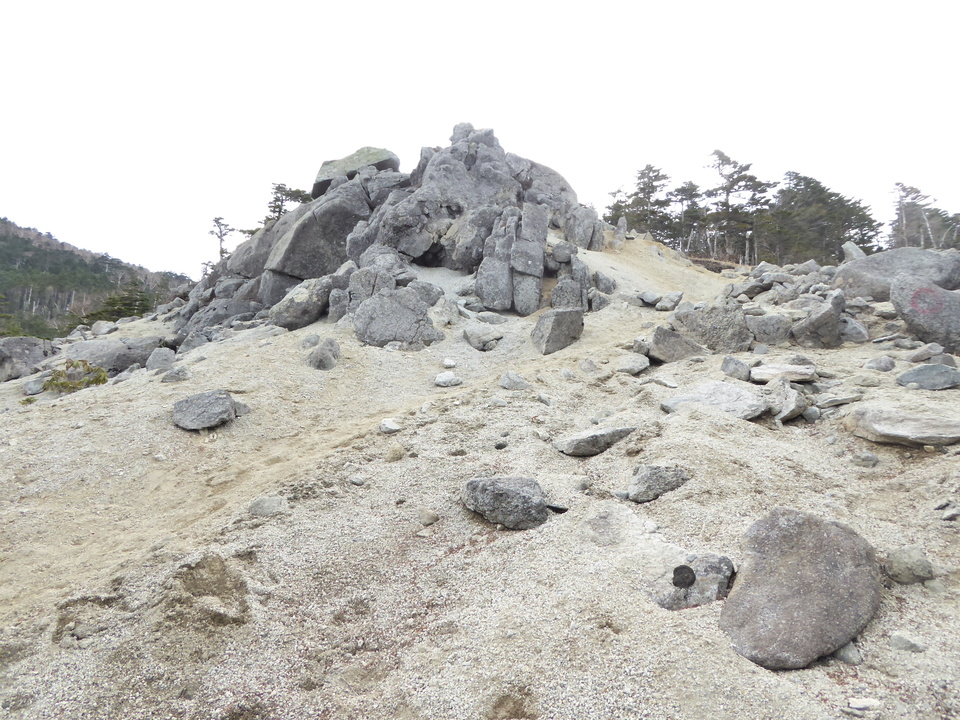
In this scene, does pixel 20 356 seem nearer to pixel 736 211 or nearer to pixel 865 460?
pixel 865 460

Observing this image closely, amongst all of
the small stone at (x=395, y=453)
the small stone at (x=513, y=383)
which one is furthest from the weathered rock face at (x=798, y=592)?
the small stone at (x=513, y=383)

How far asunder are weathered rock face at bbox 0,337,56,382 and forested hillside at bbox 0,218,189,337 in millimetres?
14826

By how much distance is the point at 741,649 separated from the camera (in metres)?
3.58

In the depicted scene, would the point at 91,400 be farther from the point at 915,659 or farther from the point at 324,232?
the point at 324,232

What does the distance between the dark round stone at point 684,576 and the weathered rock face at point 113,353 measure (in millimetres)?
20238

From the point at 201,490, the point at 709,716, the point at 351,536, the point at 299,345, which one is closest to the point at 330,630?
the point at 351,536

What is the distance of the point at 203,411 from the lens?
907cm

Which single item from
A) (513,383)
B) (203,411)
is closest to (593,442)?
(513,383)

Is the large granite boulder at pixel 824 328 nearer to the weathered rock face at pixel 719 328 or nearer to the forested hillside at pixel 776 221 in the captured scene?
the weathered rock face at pixel 719 328

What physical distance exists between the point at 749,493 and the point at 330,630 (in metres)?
4.65

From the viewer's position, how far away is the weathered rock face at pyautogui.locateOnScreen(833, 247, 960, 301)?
12.3 metres

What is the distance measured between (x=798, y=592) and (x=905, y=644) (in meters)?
0.66

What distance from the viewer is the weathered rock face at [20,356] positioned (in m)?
18.4

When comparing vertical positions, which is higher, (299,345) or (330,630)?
(299,345)
